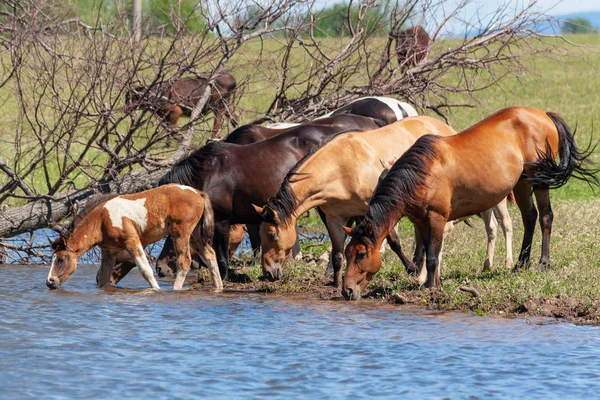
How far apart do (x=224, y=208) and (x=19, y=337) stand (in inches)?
145

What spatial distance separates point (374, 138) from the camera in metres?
10.0

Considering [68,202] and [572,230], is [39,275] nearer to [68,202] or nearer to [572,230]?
[68,202]

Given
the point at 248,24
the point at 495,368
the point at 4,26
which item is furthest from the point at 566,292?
the point at 4,26

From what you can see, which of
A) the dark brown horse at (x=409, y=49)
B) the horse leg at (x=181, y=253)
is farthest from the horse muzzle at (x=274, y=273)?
the dark brown horse at (x=409, y=49)

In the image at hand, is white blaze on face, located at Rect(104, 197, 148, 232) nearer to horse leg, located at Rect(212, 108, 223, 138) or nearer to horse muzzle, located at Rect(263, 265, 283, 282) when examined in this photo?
horse muzzle, located at Rect(263, 265, 283, 282)

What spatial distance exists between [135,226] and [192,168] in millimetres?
1260

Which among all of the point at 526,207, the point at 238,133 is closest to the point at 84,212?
the point at 238,133

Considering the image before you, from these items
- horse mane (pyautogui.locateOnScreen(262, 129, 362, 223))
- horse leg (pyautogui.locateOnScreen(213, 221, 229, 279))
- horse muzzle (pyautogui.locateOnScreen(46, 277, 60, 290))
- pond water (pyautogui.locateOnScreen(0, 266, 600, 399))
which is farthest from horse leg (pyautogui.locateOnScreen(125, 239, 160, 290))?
horse mane (pyautogui.locateOnScreen(262, 129, 362, 223))

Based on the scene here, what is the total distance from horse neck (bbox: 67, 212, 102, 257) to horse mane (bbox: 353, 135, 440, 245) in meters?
2.72

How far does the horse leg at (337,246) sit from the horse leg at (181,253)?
1.49 meters

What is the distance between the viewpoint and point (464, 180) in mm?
8938

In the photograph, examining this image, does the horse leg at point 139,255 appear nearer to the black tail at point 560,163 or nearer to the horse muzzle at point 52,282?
the horse muzzle at point 52,282

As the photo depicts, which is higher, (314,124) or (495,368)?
(314,124)

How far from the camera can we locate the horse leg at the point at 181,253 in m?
9.77
